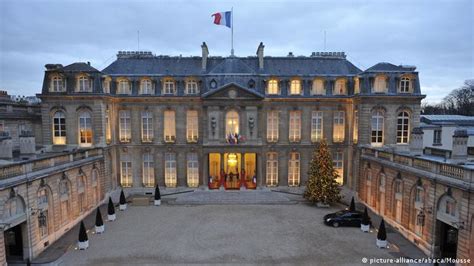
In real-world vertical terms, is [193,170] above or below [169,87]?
below

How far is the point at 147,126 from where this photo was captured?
1336 inches

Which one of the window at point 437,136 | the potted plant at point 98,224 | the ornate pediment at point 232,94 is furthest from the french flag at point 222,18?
the window at point 437,136

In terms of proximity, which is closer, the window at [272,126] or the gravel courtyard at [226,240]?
the gravel courtyard at [226,240]

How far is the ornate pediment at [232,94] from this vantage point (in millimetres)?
32725

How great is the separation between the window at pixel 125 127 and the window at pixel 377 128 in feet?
82.6

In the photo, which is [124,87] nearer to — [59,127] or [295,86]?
[59,127]

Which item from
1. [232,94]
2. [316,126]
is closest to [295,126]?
[316,126]

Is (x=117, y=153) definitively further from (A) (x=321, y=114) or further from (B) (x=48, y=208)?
(A) (x=321, y=114)

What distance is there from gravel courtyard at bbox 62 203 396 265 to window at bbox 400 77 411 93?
14.3m

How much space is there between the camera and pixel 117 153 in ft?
112

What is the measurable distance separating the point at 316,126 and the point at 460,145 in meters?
15.2

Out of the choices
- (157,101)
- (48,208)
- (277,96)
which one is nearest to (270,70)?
(277,96)

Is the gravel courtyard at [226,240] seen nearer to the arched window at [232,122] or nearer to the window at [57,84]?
the arched window at [232,122]

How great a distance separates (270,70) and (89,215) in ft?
77.1
